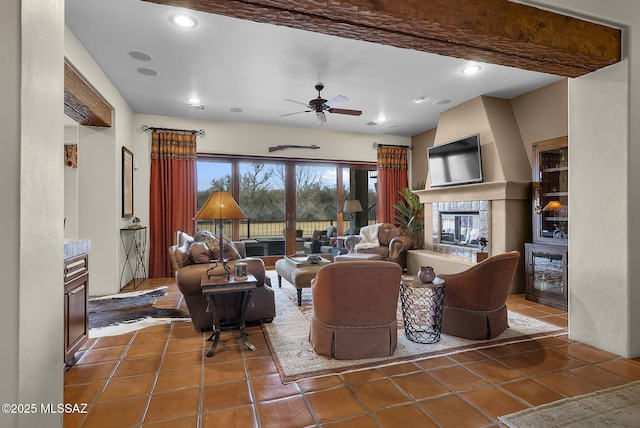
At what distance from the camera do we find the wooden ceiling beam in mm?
1820

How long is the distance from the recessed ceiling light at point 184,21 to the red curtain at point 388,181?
4.96 metres

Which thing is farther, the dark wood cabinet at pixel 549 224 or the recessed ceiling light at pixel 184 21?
the dark wood cabinet at pixel 549 224

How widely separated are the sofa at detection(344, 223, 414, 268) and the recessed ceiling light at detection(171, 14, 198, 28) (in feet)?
13.8

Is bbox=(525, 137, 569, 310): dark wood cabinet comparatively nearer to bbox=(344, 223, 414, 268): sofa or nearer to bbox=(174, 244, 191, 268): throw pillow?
bbox=(344, 223, 414, 268): sofa

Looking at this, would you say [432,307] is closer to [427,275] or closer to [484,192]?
[427,275]

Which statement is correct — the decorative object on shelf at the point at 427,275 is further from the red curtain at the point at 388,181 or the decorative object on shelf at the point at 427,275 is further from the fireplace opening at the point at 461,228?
the red curtain at the point at 388,181

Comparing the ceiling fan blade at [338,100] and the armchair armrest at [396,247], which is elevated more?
the ceiling fan blade at [338,100]

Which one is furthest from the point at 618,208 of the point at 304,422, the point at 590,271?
the point at 304,422

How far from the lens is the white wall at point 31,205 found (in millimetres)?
1238

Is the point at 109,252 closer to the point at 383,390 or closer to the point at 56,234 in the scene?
the point at 56,234

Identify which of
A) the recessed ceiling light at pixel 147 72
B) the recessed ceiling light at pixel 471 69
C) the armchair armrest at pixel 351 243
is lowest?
the armchair armrest at pixel 351 243

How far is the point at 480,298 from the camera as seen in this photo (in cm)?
277

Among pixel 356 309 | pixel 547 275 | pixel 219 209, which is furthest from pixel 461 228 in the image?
pixel 219 209

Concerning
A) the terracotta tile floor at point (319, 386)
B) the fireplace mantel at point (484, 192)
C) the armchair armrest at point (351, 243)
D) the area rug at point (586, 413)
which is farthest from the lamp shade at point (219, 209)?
the fireplace mantel at point (484, 192)
